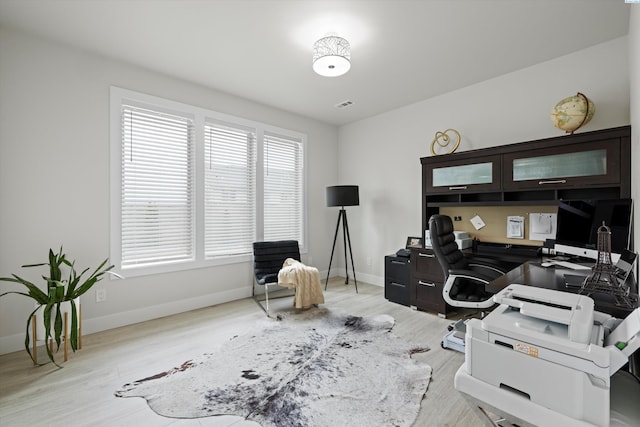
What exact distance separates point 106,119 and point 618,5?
4.54 meters

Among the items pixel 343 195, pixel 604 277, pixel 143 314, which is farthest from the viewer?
pixel 343 195

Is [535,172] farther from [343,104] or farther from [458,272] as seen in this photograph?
[343,104]

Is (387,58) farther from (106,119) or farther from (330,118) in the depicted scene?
(106,119)

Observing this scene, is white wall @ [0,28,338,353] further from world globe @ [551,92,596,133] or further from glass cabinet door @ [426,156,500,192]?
world globe @ [551,92,596,133]

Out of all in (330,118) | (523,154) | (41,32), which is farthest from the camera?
(330,118)

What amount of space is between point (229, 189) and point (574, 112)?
12.4ft

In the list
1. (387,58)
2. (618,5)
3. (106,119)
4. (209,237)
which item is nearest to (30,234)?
(106,119)

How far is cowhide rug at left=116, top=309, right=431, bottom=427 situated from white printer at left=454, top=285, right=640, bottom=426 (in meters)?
0.80

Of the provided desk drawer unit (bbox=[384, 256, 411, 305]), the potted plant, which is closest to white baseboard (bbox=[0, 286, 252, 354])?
the potted plant

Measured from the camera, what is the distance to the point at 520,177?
282 centimetres

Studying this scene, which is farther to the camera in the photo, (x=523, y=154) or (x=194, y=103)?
(x=194, y=103)

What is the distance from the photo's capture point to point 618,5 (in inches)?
Result: 84.6

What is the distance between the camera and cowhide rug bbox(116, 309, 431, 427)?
1.70 metres

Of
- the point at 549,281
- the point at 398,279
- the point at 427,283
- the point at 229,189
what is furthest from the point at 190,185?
the point at 549,281
